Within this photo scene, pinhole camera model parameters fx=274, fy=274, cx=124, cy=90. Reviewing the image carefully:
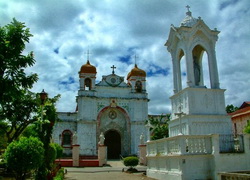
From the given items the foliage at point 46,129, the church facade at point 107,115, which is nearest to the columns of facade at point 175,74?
the foliage at point 46,129

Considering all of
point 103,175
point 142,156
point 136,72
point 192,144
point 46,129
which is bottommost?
point 103,175

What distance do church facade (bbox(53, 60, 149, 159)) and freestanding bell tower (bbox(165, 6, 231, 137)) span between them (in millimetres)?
19926

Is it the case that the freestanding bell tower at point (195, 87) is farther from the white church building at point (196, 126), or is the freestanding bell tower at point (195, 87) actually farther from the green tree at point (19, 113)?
the green tree at point (19, 113)

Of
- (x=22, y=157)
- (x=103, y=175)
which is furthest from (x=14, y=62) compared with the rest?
(x=103, y=175)

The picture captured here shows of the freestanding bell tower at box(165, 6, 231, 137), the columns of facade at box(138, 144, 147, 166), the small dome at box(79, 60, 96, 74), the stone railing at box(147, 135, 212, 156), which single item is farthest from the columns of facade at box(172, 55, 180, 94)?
the small dome at box(79, 60, 96, 74)

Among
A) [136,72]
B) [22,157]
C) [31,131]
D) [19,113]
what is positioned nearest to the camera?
[22,157]

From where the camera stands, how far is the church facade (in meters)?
33.5

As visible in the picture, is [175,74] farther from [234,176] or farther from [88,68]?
[88,68]

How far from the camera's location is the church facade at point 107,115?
33469mm

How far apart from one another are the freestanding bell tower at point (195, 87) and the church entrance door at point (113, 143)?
2171 cm

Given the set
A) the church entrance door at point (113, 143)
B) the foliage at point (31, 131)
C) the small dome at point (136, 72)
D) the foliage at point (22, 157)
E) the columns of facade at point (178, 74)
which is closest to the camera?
the foliage at point (22, 157)

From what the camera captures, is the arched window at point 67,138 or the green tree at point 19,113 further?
the arched window at point 67,138

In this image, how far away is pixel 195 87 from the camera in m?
13.4

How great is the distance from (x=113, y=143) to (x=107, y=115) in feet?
12.2
